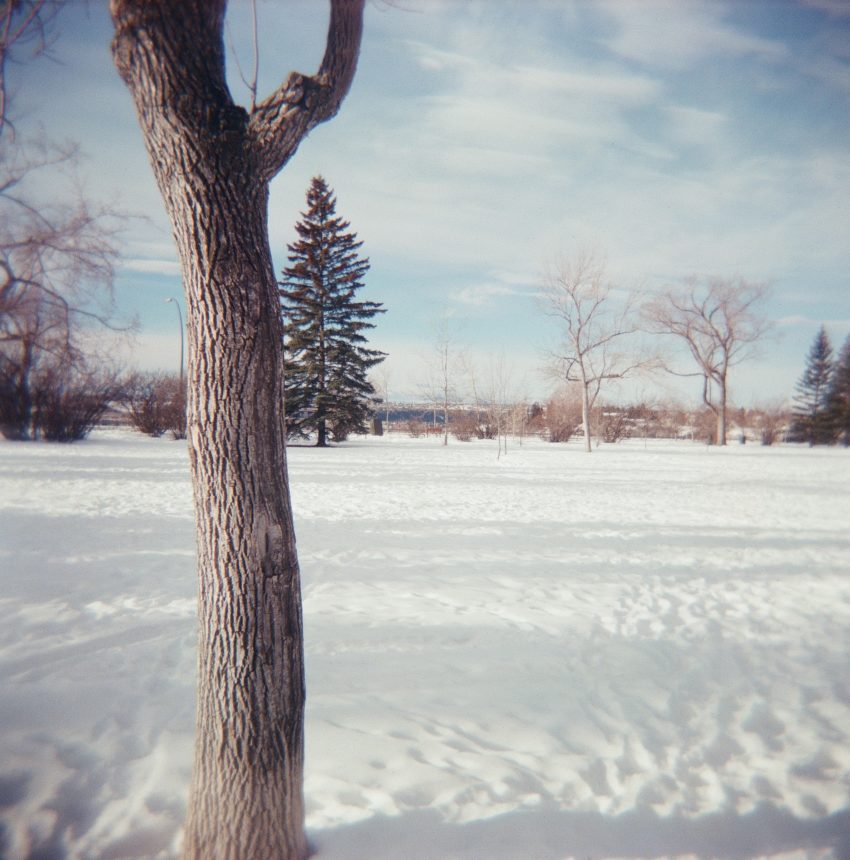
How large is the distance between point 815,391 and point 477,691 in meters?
51.7

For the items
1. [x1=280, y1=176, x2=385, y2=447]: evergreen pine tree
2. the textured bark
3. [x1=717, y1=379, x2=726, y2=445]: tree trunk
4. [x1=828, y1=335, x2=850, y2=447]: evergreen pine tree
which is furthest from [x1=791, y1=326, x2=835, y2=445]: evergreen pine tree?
the textured bark

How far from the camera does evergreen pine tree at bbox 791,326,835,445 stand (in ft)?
112

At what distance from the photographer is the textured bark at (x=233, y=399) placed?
1418mm

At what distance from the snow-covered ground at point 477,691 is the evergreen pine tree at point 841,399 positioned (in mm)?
33951

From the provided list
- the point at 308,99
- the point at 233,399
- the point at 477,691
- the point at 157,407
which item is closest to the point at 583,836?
the point at 477,691

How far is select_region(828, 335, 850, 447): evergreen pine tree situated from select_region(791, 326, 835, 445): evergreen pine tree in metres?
0.78

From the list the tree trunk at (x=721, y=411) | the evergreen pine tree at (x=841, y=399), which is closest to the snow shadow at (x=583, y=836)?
the tree trunk at (x=721, y=411)

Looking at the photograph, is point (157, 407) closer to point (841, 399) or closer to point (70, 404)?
point (70, 404)

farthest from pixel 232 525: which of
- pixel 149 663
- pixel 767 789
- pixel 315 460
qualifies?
pixel 315 460

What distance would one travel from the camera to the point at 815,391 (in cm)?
4053

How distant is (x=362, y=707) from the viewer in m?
2.66

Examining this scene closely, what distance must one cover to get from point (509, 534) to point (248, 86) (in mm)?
5637

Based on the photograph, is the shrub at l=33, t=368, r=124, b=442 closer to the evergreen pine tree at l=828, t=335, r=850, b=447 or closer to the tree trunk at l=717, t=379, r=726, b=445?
the tree trunk at l=717, t=379, r=726, b=445

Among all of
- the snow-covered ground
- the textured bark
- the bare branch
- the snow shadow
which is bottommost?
the snow shadow
